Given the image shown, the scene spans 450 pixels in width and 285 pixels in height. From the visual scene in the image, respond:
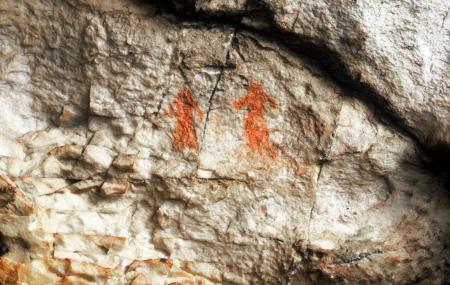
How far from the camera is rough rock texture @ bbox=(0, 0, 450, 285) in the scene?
13.4 feet

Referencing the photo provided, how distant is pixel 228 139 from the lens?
4168 millimetres

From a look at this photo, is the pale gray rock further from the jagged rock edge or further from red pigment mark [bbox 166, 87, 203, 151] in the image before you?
red pigment mark [bbox 166, 87, 203, 151]

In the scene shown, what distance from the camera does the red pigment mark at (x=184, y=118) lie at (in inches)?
164

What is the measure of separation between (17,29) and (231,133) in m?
1.76

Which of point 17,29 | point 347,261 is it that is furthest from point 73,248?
point 347,261

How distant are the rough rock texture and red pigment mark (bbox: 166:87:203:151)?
0.01 m

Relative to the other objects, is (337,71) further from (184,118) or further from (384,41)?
(184,118)

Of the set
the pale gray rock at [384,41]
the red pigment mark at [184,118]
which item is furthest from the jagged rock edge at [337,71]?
the red pigment mark at [184,118]

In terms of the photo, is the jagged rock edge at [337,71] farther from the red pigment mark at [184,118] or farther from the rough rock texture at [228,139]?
the red pigment mark at [184,118]

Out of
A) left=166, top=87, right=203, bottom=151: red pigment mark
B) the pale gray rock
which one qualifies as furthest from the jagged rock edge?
left=166, top=87, right=203, bottom=151: red pigment mark

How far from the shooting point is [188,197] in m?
4.12

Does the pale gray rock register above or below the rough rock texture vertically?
above

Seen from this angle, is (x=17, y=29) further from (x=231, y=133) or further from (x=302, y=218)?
(x=302, y=218)

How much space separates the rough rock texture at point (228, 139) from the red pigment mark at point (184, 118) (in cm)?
1
